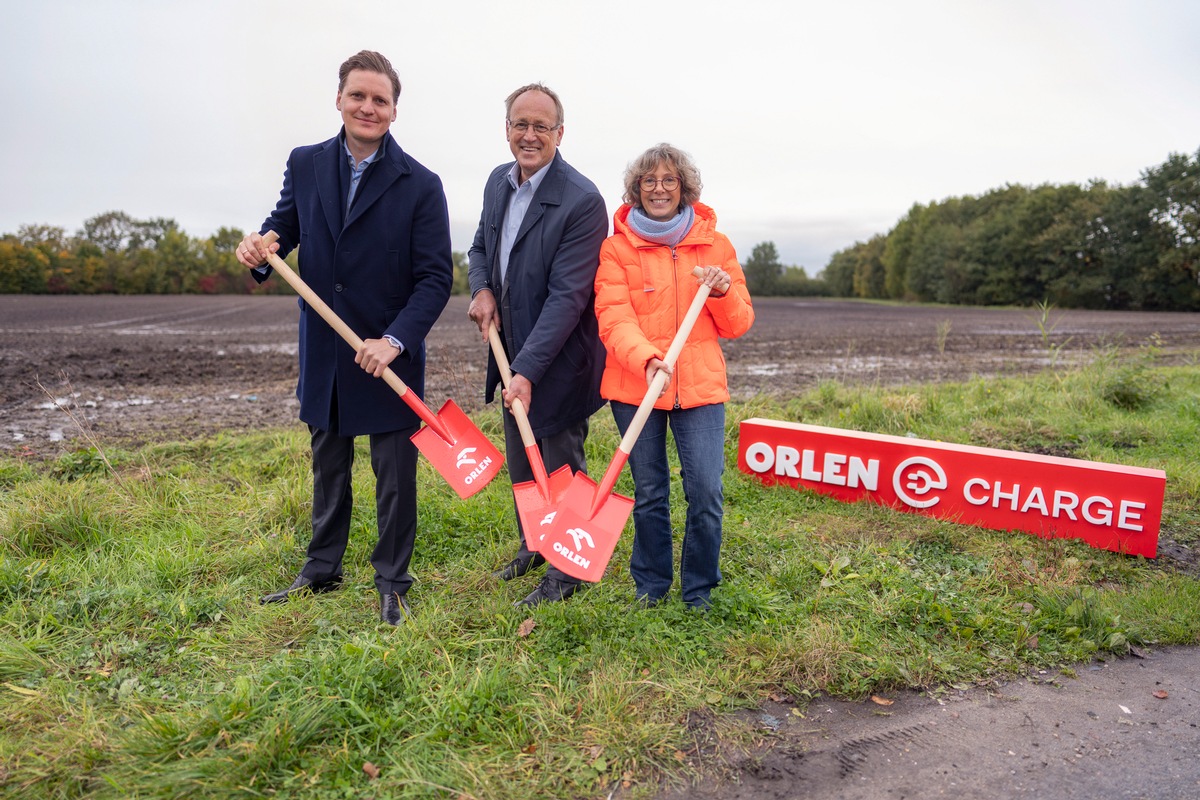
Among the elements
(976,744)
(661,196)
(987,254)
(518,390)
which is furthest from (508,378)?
(987,254)

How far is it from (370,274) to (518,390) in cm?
80

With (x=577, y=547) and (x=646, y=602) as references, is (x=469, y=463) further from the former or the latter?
(x=646, y=602)

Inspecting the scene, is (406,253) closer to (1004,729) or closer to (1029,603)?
(1004,729)

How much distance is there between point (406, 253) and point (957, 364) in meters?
12.2

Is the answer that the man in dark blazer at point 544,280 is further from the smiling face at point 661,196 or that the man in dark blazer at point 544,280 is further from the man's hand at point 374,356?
the man's hand at point 374,356

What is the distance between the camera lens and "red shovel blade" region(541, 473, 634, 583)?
9.34 feet

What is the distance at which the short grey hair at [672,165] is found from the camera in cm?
293

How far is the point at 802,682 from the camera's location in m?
2.80

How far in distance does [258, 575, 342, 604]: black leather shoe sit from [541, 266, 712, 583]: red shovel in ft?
4.11

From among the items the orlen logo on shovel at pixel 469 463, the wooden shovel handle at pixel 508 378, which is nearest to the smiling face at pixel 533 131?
the wooden shovel handle at pixel 508 378

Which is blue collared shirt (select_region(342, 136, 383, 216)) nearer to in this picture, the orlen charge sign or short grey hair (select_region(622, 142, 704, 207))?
short grey hair (select_region(622, 142, 704, 207))

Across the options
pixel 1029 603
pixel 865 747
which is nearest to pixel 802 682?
pixel 865 747

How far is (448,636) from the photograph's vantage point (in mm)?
3010

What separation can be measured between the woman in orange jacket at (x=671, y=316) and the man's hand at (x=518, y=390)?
333mm
